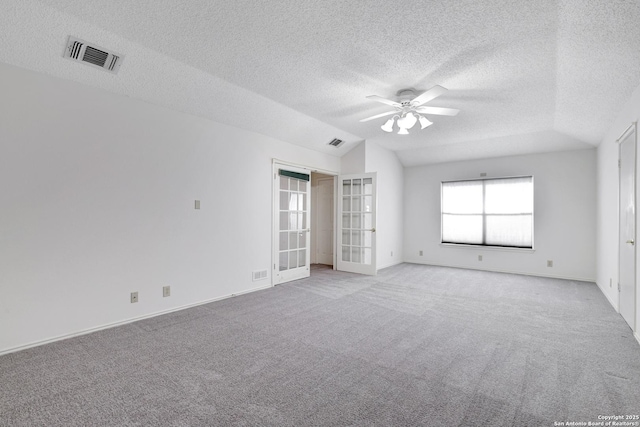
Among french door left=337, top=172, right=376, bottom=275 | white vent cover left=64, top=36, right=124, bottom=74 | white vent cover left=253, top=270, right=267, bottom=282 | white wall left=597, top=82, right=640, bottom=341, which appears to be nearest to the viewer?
white vent cover left=64, top=36, right=124, bottom=74

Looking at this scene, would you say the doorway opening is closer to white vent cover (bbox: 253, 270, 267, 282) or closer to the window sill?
white vent cover (bbox: 253, 270, 267, 282)

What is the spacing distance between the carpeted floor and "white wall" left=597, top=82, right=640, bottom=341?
654mm

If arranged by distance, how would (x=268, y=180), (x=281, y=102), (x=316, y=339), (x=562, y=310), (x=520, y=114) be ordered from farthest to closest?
(x=268, y=180) → (x=520, y=114) → (x=281, y=102) → (x=562, y=310) → (x=316, y=339)

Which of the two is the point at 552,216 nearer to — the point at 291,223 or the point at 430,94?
the point at 430,94

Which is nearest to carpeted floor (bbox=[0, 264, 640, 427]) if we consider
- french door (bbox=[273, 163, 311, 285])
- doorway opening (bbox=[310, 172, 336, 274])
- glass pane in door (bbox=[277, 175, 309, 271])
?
french door (bbox=[273, 163, 311, 285])

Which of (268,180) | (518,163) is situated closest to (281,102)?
(268,180)

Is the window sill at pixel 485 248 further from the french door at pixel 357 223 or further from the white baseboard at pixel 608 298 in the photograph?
the french door at pixel 357 223

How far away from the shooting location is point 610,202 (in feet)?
13.8

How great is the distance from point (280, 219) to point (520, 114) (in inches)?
165

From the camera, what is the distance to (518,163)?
6.15m

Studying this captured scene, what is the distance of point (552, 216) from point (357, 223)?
382 cm

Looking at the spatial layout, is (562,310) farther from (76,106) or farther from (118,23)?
(76,106)

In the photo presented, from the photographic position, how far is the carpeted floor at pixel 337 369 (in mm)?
1824

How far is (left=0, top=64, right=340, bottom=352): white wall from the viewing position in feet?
8.74
